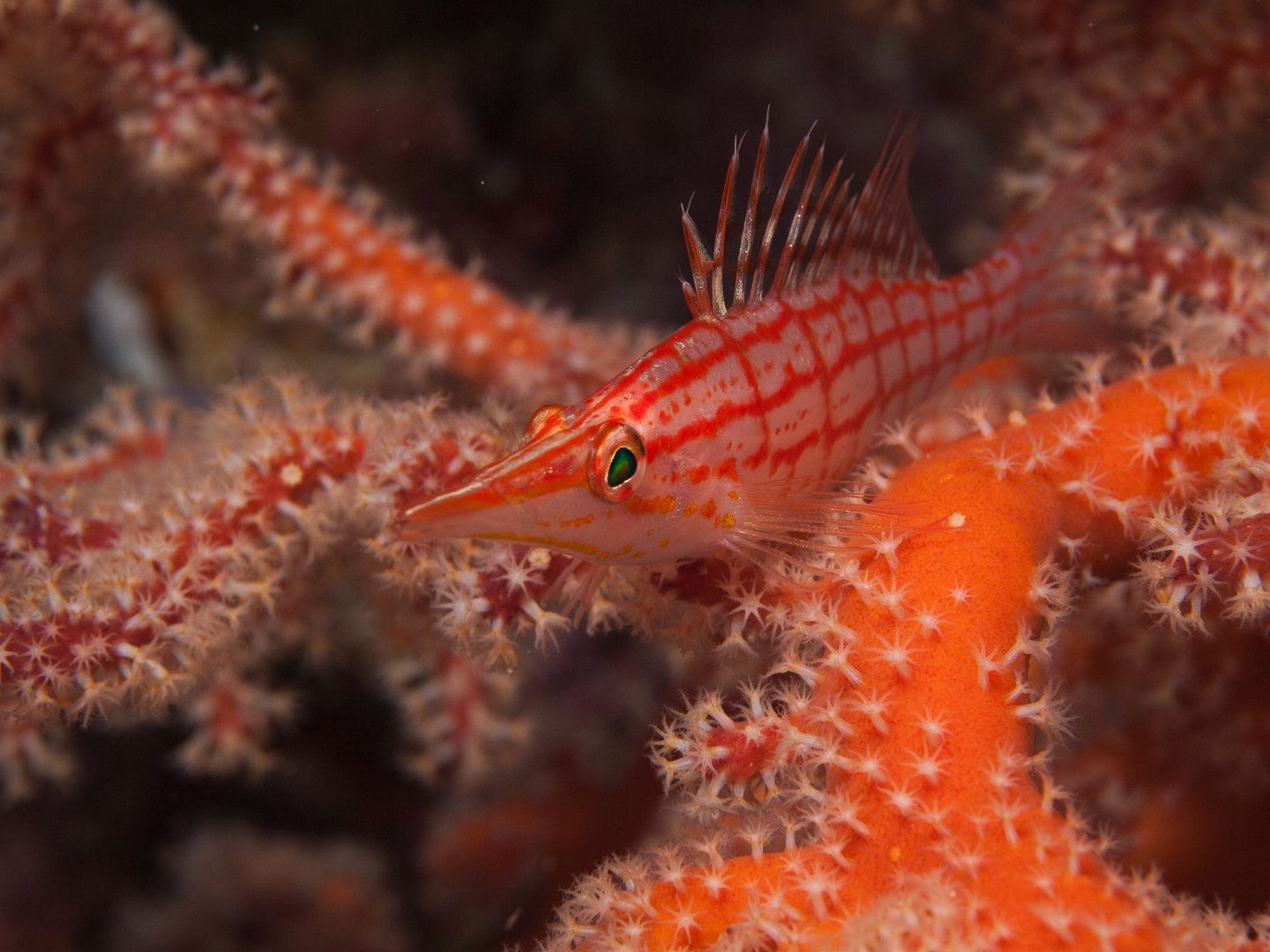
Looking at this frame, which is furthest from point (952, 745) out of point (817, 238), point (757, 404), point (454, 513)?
point (817, 238)

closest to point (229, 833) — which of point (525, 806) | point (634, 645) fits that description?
point (525, 806)

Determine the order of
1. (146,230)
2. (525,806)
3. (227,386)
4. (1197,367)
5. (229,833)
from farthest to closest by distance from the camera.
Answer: (146,230), (229,833), (525,806), (227,386), (1197,367)

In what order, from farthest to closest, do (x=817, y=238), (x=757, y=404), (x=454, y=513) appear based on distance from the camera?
(x=817, y=238)
(x=757, y=404)
(x=454, y=513)

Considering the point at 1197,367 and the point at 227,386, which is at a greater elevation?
the point at 227,386

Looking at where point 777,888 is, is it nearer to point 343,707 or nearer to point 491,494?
point 491,494

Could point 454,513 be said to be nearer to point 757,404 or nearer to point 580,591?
point 580,591

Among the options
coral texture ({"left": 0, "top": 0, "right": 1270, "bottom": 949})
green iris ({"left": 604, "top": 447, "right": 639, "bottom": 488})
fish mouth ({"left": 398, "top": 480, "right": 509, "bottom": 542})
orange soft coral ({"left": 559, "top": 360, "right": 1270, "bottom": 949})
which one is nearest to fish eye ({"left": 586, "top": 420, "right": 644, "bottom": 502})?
green iris ({"left": 604, "top": 447, "right": 639, "bottom": 488})

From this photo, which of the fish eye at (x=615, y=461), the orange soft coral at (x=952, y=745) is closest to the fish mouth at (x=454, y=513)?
the fish eye at (x=615, y=461)

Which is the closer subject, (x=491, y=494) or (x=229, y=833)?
(x=491, y=494)
